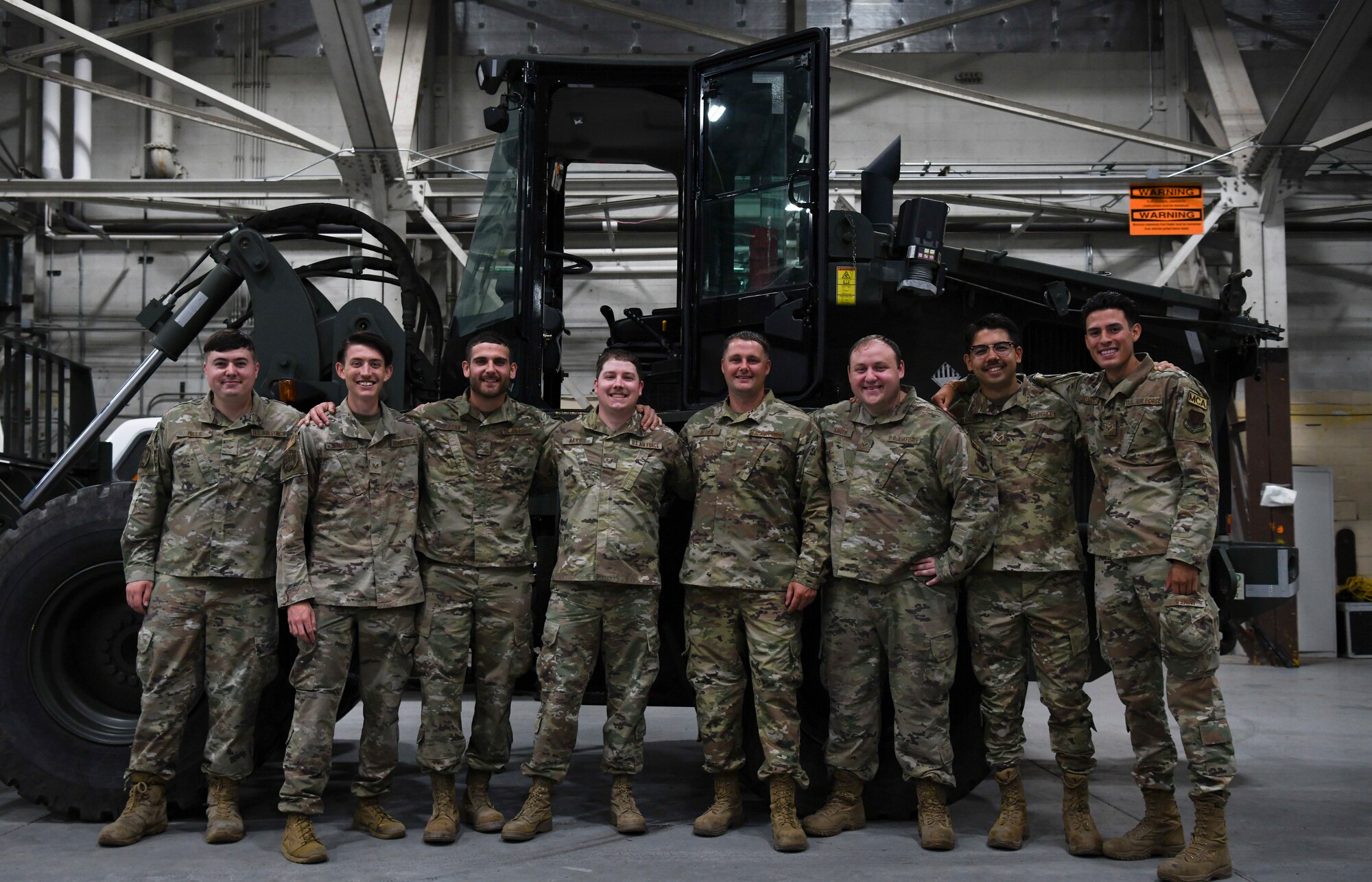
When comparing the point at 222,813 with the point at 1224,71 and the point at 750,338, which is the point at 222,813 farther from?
the point at 1224,71

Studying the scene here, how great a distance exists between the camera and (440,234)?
34.3 feet

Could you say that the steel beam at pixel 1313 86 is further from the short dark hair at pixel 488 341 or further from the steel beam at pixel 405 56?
the steel beam at pixel 405 56

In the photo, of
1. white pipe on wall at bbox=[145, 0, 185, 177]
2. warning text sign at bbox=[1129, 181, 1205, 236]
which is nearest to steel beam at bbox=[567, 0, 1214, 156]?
warning text sign at bbox=[1129, 181, 1205, 236]

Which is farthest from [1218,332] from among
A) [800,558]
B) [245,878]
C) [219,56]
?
[219,56]

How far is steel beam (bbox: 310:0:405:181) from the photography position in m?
8.60

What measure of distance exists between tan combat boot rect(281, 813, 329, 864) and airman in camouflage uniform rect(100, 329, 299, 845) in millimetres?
289

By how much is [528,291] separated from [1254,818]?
141 inches

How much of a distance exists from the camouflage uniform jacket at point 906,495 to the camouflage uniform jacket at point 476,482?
1.13m

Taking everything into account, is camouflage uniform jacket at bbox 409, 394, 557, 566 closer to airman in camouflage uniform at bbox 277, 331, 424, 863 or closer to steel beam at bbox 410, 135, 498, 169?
airman in camouflage uniform at bbox 277, 331, 424, 863

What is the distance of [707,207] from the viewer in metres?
4.29

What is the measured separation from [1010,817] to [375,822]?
2232mm

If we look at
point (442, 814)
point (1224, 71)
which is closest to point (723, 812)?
point (442, 814)

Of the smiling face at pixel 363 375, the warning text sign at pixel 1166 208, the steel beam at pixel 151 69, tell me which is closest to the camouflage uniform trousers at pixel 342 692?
the smiling face at pixel 363 375

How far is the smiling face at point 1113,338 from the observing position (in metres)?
3.74
